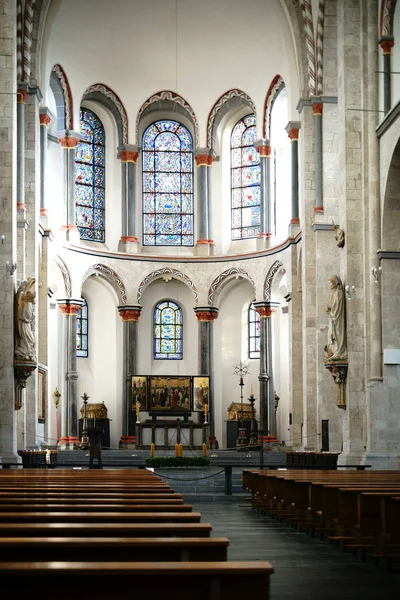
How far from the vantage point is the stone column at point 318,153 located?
1134 inches

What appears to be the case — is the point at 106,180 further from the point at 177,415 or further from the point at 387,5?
the point at 387,5

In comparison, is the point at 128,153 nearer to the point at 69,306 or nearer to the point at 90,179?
the point at 90,179

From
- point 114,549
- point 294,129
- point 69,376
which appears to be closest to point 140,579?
point 114,549

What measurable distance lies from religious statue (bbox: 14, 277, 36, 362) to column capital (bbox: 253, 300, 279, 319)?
14.0 m

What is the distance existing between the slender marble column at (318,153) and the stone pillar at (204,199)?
9.25 m

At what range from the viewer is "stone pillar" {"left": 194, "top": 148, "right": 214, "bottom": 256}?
38.2 m

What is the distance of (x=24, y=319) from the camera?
76.1 ft

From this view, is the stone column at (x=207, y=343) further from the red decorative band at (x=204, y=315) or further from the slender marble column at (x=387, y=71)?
the slender marble column at (x=387, y=71)

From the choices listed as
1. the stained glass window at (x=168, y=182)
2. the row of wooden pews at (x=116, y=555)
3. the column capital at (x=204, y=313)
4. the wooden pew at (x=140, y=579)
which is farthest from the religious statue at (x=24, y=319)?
the wooden pew at (x=140, y=579)

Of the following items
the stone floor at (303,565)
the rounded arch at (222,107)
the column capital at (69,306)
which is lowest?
the stone floor at (303,565)

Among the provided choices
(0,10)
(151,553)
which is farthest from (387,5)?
(151,553)

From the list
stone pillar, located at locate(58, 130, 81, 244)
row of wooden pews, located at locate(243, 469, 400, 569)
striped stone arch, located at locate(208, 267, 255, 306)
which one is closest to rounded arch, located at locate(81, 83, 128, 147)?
stone pillar, located at locate(58, 130, 81, 244)

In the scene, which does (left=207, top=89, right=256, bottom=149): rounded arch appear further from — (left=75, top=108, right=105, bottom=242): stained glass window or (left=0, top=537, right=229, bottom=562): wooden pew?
(left=0, top=537, right=229, bottom=562): wooden pew

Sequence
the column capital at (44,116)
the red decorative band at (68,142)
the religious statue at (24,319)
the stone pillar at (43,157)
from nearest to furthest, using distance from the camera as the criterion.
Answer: the religious statue at (24,319) → the column capital at (44,116) → the stone pillar at (43,157) → the red decorative band at (68,142)
